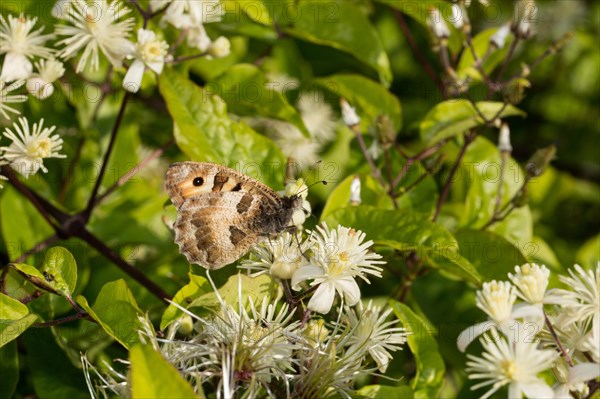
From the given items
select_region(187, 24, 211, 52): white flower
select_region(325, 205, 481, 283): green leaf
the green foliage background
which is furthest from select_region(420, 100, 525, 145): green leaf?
select_region(187, 24, 211, 52): white flower

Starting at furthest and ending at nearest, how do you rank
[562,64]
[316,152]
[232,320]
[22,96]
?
[562,64] → [316,152] → [22,96] → [232,320]

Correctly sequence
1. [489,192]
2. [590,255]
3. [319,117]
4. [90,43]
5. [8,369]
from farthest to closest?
1. [319,117]
2. [590,255]
3. [489,192]
4. [90,43]
5. [8,369]

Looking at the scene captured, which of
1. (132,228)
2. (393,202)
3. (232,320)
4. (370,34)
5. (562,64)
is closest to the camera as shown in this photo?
(232,320)

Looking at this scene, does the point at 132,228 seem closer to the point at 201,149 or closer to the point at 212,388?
the point at 201,149

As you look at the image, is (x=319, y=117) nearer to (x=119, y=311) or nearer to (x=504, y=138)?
(x=504, y=138)

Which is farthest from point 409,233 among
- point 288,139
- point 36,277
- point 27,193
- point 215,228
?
point 288,139

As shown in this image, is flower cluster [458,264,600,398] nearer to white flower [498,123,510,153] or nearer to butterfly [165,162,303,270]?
butterfly [165,162,303,270]

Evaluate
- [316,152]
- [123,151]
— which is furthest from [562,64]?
[123,151]
